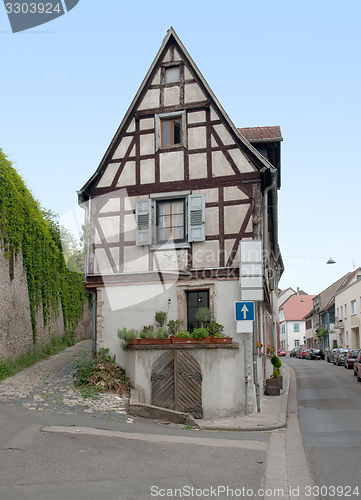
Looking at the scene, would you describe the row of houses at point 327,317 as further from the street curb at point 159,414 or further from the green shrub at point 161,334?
the street curb at point 159,414

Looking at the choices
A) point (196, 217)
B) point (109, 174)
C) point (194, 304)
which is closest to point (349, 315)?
point (194, 304)

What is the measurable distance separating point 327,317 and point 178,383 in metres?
57.7

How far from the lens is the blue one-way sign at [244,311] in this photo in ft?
42.9

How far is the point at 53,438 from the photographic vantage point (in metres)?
9.23

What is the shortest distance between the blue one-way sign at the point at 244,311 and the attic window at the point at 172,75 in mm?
7570

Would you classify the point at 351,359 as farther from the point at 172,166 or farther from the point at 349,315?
the point at 172,166

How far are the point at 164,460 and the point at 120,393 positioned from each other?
17.6ft

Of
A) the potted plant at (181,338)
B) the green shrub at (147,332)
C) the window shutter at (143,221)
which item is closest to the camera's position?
the potted plant at (181,338)

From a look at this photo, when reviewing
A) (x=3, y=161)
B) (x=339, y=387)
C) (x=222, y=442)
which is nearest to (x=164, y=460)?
(x=222, y=442)

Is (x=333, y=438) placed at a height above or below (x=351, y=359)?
above

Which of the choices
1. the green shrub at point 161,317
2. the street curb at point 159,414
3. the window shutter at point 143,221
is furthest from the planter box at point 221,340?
the window shutter at point 143,221

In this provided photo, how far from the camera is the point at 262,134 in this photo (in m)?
18.2

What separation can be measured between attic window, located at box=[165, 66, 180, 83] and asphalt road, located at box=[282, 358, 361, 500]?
35.1 feet

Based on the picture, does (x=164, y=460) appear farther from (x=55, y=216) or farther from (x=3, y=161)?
(x=55, y=216)
